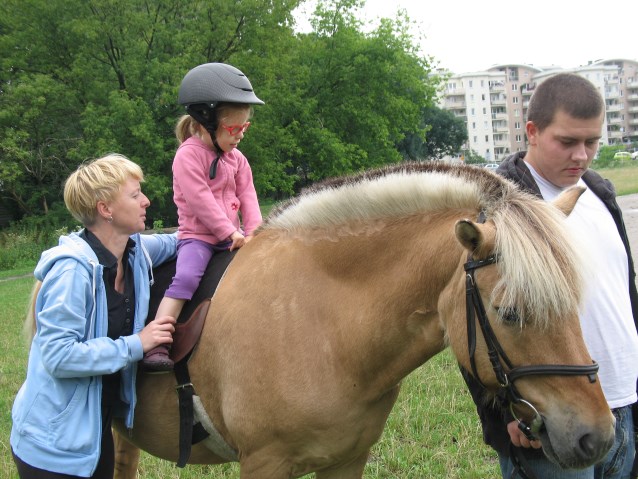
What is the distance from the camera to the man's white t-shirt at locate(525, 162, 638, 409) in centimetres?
227

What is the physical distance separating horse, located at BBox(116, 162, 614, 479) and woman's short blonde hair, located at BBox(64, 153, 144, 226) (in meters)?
0.71

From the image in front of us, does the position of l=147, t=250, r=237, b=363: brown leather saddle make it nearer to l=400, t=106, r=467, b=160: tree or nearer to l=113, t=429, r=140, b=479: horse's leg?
l=113, t=429, r=140, b=479: horse's leg

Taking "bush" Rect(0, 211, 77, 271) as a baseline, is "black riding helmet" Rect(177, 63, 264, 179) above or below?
above

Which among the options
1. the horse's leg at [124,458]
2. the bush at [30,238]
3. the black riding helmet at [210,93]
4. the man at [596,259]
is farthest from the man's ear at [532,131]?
the bush at [30,238]

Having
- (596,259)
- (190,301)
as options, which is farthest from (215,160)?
(596,259)

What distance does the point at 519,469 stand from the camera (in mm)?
2264

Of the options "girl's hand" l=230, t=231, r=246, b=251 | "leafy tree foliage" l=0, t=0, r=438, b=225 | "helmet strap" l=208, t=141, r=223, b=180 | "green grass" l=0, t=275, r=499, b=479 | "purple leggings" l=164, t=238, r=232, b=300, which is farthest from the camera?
"leafy tree foliage" l=0, t=0, r=438, b=225

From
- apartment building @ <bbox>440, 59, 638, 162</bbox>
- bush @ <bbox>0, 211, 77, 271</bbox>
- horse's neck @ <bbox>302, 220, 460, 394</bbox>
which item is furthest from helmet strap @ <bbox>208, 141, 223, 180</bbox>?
apartment building @ <bbox>440, 59, 638, 162</bbox>

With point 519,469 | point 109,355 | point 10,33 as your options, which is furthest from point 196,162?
point 10,33

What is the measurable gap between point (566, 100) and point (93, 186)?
7.22ft

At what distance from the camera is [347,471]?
2.63m

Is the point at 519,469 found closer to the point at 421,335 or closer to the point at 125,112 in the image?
the point at 421,335

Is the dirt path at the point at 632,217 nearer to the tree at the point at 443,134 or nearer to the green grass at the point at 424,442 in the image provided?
the green grass at the point at 424,442

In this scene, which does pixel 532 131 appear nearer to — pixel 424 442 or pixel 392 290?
pixel 392 290
